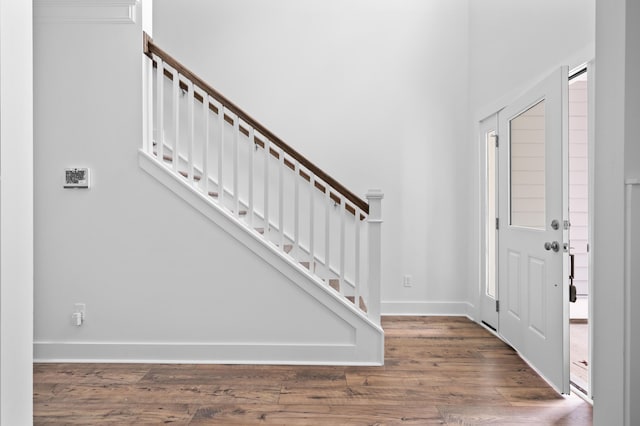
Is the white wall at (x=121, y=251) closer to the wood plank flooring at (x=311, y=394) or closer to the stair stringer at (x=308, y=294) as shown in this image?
the stair stringer at (x=308, y=294)

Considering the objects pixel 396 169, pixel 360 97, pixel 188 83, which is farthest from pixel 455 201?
pixel 188 83

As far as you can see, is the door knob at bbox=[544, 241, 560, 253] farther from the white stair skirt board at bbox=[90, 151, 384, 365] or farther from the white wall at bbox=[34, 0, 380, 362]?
the white wall at bbox=[34, 0, 380, 362]

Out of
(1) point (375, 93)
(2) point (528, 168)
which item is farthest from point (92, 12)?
(2) point (528, 168)

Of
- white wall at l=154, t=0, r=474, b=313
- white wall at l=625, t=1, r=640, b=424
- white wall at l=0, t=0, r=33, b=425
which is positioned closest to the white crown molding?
white wall at l=154, t=0, r=474, b=313

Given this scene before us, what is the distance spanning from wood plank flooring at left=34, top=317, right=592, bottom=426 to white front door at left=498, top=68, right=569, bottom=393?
0.23 meters

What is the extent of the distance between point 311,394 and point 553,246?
172cm

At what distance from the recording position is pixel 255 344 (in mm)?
3109

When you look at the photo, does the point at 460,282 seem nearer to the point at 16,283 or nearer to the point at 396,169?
the point at 396,169

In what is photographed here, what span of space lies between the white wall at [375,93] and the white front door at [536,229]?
0.90m

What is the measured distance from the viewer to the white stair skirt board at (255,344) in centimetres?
308

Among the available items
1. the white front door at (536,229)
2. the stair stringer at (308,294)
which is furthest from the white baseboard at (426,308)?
Answer: the stair stringer at (308,294)

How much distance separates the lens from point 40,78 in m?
3.13

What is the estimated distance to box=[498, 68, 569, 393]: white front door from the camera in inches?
105

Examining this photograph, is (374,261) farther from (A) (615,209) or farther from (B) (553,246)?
(A) (615,209)
